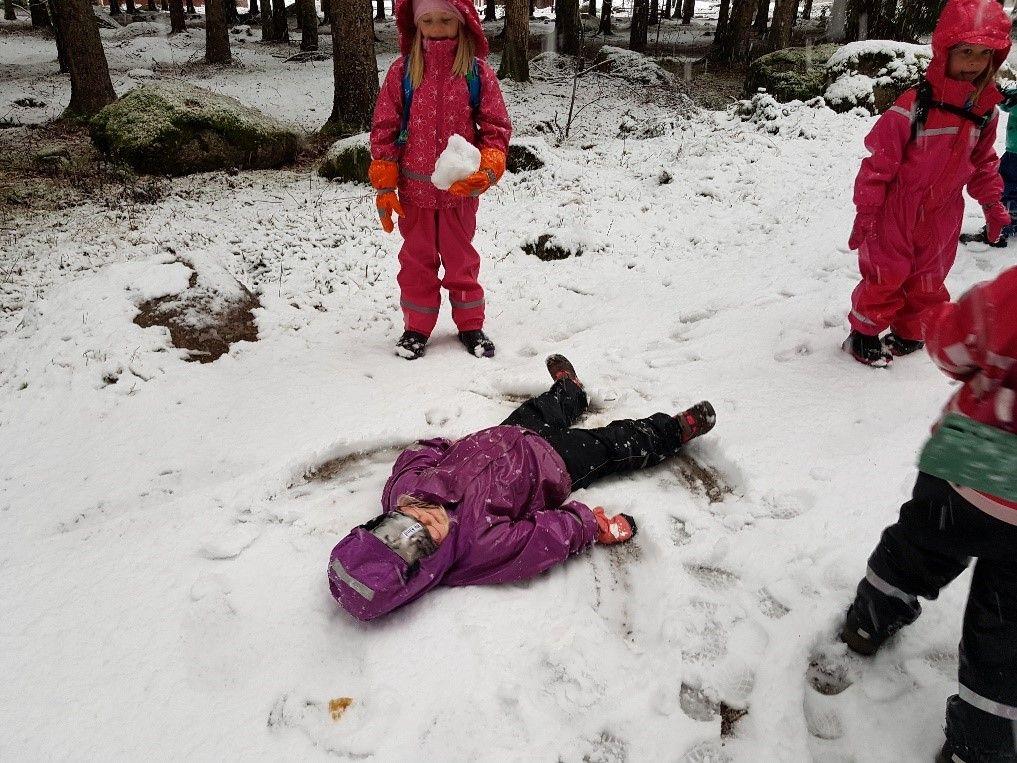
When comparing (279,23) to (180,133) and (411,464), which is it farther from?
(411,464)

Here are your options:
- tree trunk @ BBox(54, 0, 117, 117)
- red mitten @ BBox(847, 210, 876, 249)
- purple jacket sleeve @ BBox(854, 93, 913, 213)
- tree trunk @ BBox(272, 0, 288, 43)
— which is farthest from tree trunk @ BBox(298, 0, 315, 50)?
red mitten @ BBox(847, 210, 876, 249)

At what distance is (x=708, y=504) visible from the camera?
307 centimetres

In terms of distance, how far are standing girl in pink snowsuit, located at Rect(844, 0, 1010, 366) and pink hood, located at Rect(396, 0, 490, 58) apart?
2.39m

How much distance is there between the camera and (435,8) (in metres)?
3.65

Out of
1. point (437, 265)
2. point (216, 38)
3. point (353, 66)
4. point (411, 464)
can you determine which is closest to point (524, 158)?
point (353, 66)

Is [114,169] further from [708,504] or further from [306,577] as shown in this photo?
[708,504]

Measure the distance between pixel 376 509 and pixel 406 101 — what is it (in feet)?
8.72

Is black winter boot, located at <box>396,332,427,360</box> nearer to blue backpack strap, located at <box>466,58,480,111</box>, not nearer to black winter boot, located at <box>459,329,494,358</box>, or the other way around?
black winter boot, located at <box>459,329,494,358</box>

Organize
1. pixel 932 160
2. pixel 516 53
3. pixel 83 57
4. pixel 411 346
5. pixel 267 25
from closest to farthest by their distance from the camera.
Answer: pixel 932 160, pixel 411 346, pixel 83 57, pixel 516 53, pixel 267 25

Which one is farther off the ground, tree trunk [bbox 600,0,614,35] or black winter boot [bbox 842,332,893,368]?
tree trunk [bbox 600,0,614,35]

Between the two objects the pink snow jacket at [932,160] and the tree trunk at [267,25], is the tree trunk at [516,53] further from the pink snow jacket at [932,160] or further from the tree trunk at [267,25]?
the tree trunk at [267,25]

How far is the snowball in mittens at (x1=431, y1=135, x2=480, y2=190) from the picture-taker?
3.85m

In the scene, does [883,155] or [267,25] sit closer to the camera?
[883,155]

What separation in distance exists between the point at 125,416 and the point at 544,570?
9.70 ft
